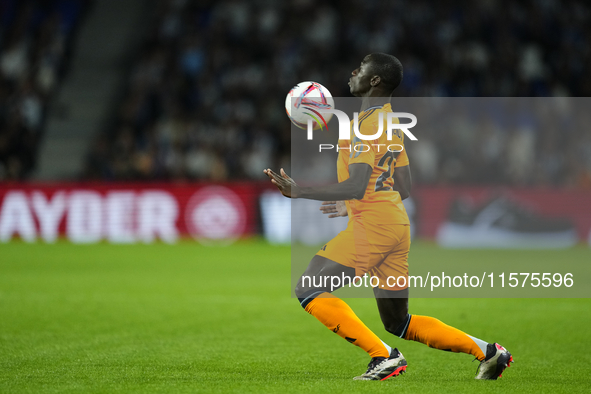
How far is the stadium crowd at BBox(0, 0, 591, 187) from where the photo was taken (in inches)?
696

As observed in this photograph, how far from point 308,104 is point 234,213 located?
37.9 feet

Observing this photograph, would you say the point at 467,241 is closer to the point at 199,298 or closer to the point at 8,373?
the point at 199,298

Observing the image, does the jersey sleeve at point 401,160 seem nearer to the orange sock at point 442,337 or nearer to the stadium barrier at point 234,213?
the orange sock at point 442,337

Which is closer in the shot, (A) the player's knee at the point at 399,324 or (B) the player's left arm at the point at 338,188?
(B) the player's left arm at the point at 338,188

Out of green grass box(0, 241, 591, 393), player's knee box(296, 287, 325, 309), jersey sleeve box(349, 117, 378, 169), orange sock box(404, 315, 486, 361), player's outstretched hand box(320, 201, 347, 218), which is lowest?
green grass box(0, 241, 591, 393)

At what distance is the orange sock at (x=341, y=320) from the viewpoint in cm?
480

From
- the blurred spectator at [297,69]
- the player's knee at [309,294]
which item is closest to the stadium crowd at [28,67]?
the blurred spectator at [297,69]

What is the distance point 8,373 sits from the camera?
512cm

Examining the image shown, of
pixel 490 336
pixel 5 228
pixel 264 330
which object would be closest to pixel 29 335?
pixel 264 330

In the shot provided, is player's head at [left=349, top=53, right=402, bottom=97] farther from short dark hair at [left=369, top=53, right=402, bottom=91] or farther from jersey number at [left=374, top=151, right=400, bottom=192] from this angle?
jersey number at [left=374, top=151, right=400, bottom=192]

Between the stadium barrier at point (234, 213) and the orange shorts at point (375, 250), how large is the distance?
1066 centimetres

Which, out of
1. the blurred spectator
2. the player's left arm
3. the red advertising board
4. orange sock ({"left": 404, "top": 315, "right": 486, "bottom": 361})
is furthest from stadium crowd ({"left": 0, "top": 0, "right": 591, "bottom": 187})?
the player's left arm

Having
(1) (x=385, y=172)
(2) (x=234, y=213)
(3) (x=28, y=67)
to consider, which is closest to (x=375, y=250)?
(1) (x=385, y=172)

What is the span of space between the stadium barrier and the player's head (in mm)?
10733
